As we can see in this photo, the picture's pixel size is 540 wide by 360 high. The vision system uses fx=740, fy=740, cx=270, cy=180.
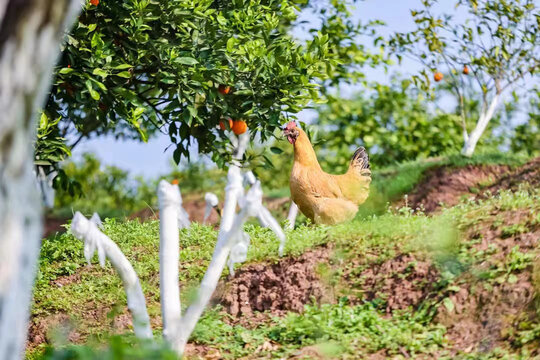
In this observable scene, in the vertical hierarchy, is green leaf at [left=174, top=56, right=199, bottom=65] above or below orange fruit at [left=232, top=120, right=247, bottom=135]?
above

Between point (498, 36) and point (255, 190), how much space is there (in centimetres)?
909

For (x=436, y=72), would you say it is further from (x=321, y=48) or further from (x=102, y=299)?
(x=102, y=299)

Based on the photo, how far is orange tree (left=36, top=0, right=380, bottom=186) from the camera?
7219mm

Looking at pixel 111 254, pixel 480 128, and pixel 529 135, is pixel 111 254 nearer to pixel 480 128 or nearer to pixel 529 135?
pixel 480 128

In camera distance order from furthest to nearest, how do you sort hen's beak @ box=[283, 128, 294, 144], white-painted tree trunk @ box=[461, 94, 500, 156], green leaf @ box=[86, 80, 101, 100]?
white-painted tree trunk @ box=[461, 94, 500, 156] → hen's beak @ box=[283, 128, 294, 144] → green leaf @ box=[86, 80, 101, 100]

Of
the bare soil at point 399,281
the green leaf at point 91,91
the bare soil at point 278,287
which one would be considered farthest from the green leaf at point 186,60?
the bare soil at point 399,281

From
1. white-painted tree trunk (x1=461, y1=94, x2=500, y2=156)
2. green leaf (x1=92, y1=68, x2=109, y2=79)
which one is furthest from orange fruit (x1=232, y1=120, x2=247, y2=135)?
white-painted tree trunk (x1=461, y1=94, x2=500, y2=156)

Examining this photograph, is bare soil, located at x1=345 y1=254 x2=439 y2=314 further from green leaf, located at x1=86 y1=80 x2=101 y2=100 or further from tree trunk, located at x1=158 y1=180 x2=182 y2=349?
green leaf, located at x1=86 y1=80 x2=101 y2=100

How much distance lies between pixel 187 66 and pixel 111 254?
3.04 m

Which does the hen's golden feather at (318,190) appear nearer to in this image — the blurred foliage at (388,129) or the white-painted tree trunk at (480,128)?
the white-painted tree trunk at (480,128)

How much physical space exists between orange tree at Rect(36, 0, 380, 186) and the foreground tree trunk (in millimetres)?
3855

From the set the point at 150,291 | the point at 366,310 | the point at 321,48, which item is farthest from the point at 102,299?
the point at 321,48

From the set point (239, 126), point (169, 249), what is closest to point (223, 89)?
point (239, 126)

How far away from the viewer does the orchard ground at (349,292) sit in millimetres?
5273
